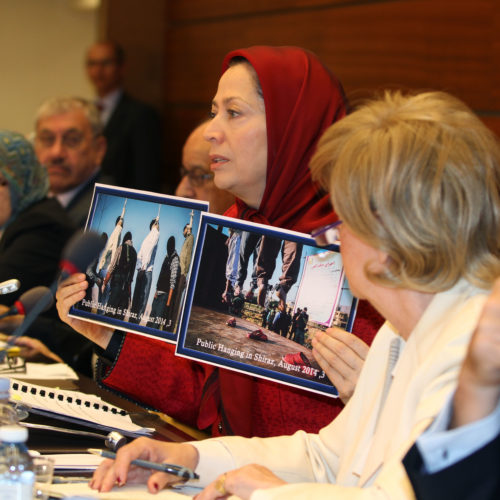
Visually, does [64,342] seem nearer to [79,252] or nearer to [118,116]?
[79,252]

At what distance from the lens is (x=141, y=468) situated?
1503mm

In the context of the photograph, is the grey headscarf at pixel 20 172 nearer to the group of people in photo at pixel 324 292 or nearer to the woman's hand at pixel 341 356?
the group of people in photo at pixel 324 292

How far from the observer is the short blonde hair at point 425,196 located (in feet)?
4.12

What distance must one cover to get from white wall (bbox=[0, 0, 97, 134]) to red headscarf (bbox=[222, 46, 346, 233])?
5389 millimetres

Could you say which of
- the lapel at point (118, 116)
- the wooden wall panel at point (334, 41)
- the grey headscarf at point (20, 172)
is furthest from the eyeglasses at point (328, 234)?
the lapel at point (118, 116)

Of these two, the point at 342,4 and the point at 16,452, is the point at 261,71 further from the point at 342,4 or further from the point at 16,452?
the point at 342,4

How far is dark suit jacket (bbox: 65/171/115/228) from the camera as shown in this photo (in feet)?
11.8

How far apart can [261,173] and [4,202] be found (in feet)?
4.87

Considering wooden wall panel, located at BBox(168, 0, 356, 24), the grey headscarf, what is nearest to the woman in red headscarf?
the grey headscarf

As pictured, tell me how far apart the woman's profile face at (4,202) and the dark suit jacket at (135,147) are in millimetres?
2476

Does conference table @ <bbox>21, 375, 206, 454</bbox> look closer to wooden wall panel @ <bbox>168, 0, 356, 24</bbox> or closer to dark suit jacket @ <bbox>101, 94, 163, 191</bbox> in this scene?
wooden wall panel @ <bbox>168, 0, 356, 24</bbox>

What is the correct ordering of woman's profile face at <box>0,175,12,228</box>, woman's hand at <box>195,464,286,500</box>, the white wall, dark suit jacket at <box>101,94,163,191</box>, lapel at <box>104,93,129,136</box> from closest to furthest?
woman's hand at <box>195,464,286,500</box>
woman's profile face at <box>0,175,12,228</box>
dark suit jacket at <box>101,94,163,191</box>
lapel at <box>104,93,129,136</box>
the white wall

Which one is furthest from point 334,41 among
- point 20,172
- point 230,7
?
point 20,172

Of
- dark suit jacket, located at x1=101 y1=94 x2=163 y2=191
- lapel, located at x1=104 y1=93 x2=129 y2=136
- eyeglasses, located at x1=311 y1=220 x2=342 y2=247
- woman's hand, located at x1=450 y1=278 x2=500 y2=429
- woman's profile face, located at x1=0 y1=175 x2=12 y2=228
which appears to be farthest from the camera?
lapel, located at x1=104 y1=93 x2=129 y2=136
